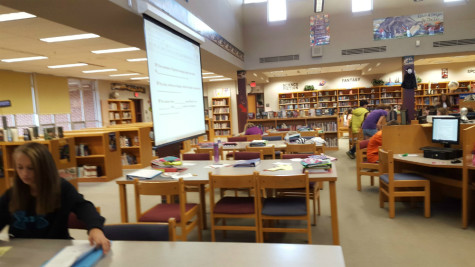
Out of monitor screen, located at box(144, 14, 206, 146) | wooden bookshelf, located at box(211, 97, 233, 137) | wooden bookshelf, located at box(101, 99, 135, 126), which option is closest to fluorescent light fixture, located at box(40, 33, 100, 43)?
monitor screen, located at box(144, 14, 206, 146)

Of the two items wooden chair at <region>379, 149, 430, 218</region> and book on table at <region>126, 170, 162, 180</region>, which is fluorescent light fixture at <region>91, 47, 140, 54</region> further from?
wooden chair at <region>379, 149, 430, 218</region>

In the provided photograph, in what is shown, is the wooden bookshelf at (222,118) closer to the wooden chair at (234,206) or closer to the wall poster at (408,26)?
the wall poster at (408,26)

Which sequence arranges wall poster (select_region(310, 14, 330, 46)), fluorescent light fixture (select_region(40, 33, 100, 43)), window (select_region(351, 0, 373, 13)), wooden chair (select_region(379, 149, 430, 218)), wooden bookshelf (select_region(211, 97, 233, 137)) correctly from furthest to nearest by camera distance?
wooden bookshelf (select_region(211, 97, 233, 137)) < wall poster (select_region(310, 14, 330, 46)) < window (select_region(351, 0, 373, 13)) < fluorescent light fixture (select_region(40, 33, 100, 43)) < wooden chair (select_region(379, 149, 430, 218))

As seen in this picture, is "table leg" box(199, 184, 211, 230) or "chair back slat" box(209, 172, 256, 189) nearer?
"chair back slat" box(209, 172, 256, 189)

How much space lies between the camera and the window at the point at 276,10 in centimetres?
973

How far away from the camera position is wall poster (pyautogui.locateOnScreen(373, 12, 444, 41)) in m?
9.06

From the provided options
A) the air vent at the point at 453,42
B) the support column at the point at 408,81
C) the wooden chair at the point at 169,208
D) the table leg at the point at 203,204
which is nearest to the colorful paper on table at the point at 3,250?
the wooden chair at the point at 169,208

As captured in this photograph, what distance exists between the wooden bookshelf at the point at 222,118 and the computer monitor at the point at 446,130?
1179cm

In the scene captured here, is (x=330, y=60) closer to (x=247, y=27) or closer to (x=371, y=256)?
(x=247, y=27)

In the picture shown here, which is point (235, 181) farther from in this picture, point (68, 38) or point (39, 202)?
point (68, 38)

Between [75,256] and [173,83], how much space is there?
2.86 m

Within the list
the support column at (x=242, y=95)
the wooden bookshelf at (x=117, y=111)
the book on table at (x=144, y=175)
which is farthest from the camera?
the wooden bookshelf at (x=117, y=111)

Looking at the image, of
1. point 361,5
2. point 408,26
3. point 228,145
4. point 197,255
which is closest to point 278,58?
point 361,5

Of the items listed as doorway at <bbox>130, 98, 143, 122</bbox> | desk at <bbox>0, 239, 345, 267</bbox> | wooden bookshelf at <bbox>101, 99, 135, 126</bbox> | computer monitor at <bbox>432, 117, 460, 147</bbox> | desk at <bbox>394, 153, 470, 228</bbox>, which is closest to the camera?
desk at <bbox>0, 239, 345, 267</bbox>
